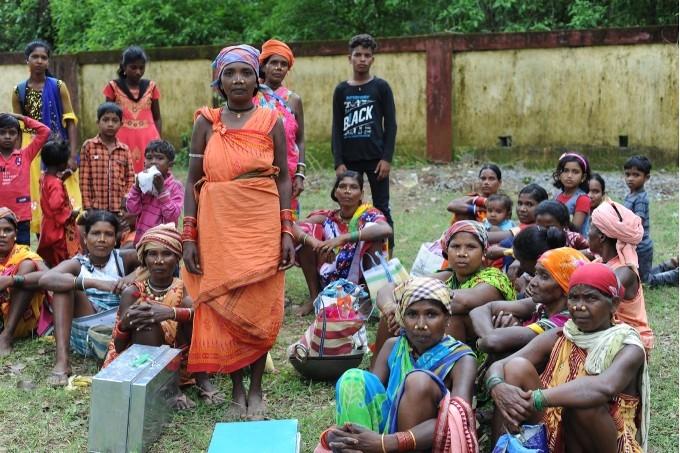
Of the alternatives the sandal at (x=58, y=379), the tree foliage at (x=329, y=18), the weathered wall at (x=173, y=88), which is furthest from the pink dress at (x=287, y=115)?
the tree foliage at (x=329, y=18)

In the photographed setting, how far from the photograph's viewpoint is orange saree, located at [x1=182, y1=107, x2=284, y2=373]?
4.16 m

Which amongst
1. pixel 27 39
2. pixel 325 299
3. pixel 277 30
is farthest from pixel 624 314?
pixel 27 39

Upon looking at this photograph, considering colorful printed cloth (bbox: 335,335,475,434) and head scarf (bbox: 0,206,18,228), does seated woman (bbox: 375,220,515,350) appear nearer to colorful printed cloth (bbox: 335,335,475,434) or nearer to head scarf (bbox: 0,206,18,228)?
colorful printed cloth (bbox: 335,335,475,434)

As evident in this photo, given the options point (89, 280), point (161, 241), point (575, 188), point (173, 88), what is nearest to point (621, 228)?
point (575, 188)

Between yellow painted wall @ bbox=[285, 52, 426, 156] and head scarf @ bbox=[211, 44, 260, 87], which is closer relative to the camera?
head scarf @ bbox=[211, 44, 260, 87]

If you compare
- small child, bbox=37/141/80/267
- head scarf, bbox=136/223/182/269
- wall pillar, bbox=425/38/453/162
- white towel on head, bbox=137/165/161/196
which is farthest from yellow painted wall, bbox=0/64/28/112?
head scarf, bbox=136/223/182/269

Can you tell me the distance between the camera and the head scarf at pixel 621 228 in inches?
172

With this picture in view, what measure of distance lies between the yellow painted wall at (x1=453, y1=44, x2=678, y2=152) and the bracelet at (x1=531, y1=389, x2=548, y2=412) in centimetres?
990

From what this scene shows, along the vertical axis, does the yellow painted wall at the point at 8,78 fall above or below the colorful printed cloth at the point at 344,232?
above

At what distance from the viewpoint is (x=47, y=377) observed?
16.1 feet

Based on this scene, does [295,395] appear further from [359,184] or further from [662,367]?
[662,367]

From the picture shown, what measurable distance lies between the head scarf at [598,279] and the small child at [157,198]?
3419mm

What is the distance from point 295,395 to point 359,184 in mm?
1762

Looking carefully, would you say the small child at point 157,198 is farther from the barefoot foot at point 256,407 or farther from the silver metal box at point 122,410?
the silver metal box at point 122,410
